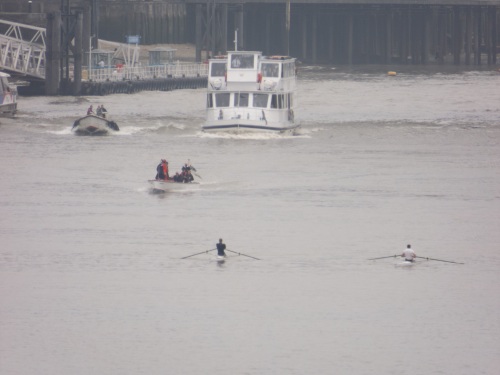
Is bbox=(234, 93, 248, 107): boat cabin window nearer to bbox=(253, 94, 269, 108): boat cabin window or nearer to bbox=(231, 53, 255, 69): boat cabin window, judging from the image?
bbox=(253, 94, 269, 108): boat cabin window

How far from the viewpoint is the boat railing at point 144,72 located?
334 ft

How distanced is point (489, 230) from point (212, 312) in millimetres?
14904

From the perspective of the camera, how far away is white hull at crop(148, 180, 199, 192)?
5853cm

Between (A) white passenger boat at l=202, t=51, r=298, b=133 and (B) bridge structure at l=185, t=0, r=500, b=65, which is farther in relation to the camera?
(B) bridge structure at l=185, t=0, r=500, b=65

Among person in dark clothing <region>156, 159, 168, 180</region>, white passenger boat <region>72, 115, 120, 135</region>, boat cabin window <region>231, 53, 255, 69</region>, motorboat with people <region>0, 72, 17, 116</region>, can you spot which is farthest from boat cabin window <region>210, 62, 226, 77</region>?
person in dark clothing <region>156, 159, 168, 180</region>

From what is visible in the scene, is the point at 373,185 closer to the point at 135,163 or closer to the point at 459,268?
the point at 135,163

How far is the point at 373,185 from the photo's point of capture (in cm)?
6231

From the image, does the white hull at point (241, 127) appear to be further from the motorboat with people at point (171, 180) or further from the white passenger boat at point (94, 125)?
the motorboat with people at point (171, 180)

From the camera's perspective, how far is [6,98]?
83375 mm

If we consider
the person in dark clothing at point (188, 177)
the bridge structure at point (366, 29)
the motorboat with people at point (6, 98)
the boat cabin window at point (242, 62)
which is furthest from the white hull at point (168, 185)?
the bridge structure at point (366, 29)

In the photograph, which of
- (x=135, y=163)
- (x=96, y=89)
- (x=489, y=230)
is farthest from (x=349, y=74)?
(x=489, y=230)

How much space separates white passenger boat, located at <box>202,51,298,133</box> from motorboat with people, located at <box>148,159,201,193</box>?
622 inches

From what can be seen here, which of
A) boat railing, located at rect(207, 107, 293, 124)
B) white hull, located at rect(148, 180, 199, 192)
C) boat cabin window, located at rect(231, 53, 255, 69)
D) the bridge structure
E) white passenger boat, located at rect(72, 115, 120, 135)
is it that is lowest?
white hull, located at rect(148, 180, 199, 192)

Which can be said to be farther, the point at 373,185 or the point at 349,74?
the point at 349,74
